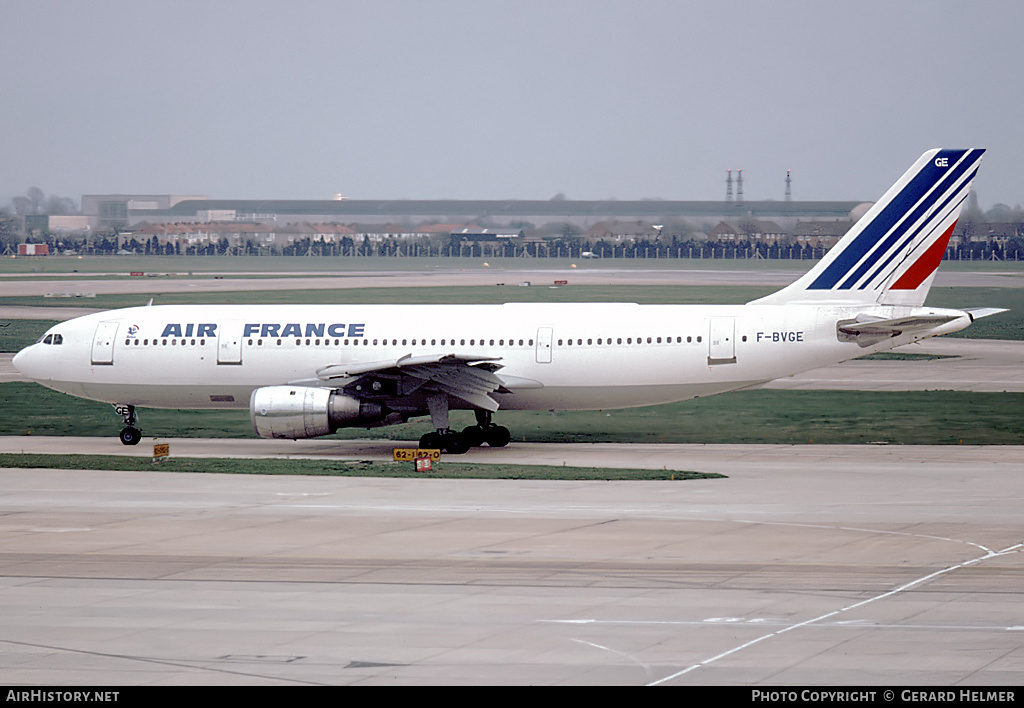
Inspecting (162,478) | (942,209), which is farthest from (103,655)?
(942,209)

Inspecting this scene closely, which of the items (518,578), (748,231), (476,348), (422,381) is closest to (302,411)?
(422,381)

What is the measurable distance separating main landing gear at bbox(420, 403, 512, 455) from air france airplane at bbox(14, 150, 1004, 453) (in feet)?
0.14

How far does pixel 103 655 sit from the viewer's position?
16.3 meters

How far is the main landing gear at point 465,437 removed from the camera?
36219 millimetres

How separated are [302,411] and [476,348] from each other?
514 cm

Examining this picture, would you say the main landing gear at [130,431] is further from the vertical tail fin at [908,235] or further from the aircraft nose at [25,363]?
the vertical tail fin at [908,235]

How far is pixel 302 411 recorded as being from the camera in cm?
3506

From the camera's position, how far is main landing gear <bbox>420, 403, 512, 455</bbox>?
119 feet

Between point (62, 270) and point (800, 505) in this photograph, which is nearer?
point (800, 505)

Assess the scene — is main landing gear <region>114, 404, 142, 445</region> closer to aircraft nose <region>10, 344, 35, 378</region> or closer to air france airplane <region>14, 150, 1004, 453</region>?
air france airplane <region>14, 150, 1004, 453</region>

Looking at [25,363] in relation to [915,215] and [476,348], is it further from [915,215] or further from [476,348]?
[915,215]

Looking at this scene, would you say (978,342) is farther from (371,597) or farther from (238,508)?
(371,597)

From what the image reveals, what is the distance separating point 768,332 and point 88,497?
Result: 17490 mm

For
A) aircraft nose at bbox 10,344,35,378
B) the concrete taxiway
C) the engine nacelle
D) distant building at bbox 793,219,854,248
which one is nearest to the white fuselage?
aircraft nose at bbox 10,344,35,378
